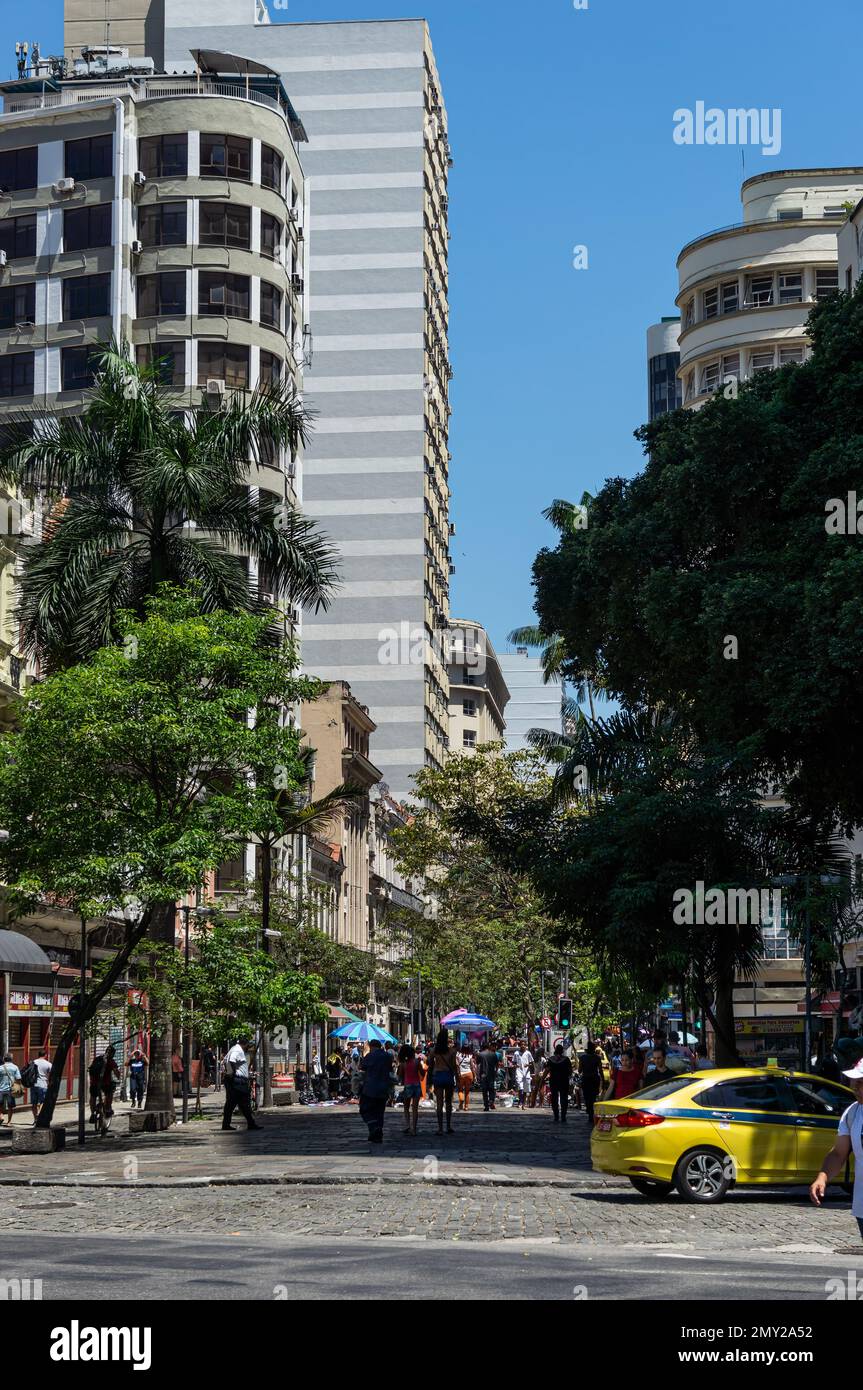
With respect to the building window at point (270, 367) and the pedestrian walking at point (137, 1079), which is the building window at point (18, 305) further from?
the pedestrian walking at point (137, 1079)

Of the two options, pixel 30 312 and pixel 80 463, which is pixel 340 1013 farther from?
pixel 80 463

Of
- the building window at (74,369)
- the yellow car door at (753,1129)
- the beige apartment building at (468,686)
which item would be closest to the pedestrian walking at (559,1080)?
the yellow car door at (753,1129)

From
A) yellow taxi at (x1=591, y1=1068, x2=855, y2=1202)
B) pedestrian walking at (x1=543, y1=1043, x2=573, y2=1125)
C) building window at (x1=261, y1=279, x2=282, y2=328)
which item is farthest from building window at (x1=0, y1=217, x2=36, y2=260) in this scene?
yellow taxi at (x1=591, y1=1068, x2=855, y2=1202)

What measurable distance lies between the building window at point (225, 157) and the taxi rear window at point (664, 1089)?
50.2 meters

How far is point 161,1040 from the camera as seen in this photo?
34125 mm

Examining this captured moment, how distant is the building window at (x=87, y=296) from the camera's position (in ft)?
211

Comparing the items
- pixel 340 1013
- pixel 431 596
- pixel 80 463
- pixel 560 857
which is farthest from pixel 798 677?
pixel 431 596

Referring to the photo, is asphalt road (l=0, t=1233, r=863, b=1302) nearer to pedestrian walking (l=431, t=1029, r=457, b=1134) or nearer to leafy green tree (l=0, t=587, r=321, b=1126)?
leafy green tree (l=0, t=587, r=321, b=1126)

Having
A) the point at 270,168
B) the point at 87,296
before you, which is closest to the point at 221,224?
the point at 270,168

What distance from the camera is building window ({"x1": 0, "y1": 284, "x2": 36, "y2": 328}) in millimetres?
64688

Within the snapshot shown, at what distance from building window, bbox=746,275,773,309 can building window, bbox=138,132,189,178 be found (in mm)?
30480
